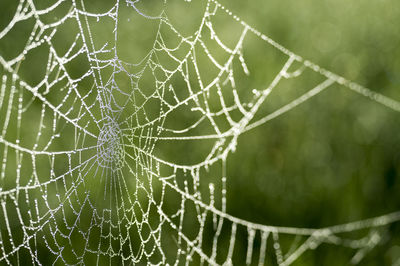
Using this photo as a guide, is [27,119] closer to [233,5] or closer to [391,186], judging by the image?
[233,5]

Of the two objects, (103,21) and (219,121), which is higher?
(103,21)

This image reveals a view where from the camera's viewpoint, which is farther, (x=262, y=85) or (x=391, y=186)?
(x=262, y=85)

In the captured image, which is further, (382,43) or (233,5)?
(233,5)

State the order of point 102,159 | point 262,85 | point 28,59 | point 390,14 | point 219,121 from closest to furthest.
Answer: point 102,159, point 390,14, point 262,85, point 219,121, point 28,59

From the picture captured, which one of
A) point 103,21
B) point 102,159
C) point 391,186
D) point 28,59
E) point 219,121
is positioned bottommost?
point 102,159

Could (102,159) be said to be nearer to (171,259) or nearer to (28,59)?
(171,259)

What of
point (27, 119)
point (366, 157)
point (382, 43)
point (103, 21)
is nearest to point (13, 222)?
point (27, 119)

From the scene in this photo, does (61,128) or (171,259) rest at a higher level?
(61,128)

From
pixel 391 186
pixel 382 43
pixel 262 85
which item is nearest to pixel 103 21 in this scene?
pixel 262 85

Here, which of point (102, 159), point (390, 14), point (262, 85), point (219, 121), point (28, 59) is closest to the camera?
point (102, 159)
